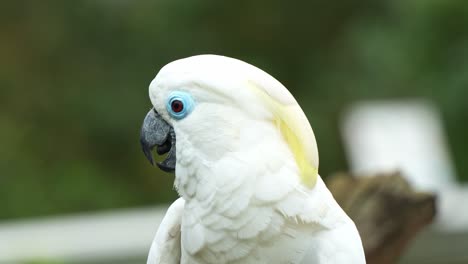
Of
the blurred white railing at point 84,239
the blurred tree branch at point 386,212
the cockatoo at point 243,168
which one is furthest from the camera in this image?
the blurred white railing at point 84,239

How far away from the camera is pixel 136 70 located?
14.4 ft

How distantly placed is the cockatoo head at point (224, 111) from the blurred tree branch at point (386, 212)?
0.51m

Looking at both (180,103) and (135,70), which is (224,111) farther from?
(135,70)

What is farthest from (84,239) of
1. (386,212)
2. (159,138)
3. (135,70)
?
(135,70)

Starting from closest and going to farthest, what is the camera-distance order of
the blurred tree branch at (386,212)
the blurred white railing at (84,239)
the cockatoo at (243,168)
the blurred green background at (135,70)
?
the cockatoo at (243,168) → the blurred tree branch at (386,212) → the blurred white railing at (84,239) → the blurred green background at (135,70)

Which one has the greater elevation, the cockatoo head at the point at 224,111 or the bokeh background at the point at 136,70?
the bokeh background at the point at 136,70

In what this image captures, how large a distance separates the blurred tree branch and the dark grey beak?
1.88 feet

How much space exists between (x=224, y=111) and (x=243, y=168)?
85 mm

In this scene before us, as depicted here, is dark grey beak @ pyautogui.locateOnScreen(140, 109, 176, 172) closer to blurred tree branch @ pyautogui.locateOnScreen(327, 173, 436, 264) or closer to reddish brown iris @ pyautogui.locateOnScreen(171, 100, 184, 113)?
reddish brown iris @ pyautogui.locateOnScreen(171, 100, 184, 113)

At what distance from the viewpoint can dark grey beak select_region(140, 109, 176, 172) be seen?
124cm

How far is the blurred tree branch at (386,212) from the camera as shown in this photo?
5.53 feet

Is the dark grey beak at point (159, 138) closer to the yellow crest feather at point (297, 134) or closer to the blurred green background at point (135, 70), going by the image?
the yellow crest feather at point (297, 134)

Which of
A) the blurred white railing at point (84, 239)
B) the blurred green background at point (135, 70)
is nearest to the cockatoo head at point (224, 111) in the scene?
the blurred white railing at point (84, 239)

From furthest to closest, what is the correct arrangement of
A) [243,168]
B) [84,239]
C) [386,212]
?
1. [84,239]
2. [386,212]
3. [243,168]
